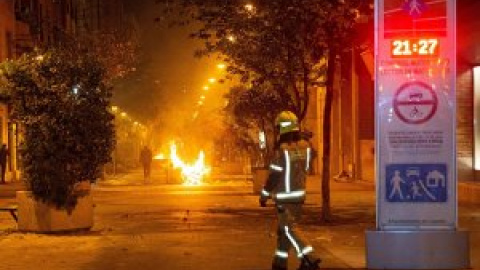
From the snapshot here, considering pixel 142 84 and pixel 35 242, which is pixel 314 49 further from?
pixel 142 84

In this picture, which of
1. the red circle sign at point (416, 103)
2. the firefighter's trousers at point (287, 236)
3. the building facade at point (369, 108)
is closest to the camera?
the firefighter's trousers at point (287, 236)

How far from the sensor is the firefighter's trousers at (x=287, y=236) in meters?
9.67

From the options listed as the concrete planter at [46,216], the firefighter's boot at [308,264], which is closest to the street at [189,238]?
the concrete planter at [46,216]

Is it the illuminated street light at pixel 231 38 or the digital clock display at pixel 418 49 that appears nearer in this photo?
the digital clock display at pixel 418 49

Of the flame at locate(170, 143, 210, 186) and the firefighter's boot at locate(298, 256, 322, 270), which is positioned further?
the flame at locate(170, 143, 210, 186)

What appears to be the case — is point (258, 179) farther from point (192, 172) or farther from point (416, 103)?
point (192, 172)

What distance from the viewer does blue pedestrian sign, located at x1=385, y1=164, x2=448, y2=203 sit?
10.1 m

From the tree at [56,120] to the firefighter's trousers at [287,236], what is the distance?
6.24 m

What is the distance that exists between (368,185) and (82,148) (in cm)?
1690

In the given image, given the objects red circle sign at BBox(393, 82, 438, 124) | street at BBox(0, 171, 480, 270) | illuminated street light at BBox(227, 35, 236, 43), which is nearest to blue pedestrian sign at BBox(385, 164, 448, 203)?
red circle sign at BBox(393, 82, 438, 124)

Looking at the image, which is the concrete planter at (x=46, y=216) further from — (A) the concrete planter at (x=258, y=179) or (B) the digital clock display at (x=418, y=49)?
(A) the concrete planter at (x=258, y=179)

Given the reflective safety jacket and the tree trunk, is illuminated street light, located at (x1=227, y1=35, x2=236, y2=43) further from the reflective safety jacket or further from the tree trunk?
the reflective safety jacket

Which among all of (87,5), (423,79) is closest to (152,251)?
(423,79)

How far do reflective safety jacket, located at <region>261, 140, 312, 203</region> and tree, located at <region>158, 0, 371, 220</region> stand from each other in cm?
674
